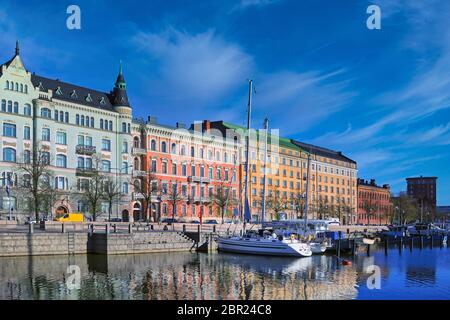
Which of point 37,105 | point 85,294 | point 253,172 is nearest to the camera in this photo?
point 85,294

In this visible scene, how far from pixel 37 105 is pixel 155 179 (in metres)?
22.8

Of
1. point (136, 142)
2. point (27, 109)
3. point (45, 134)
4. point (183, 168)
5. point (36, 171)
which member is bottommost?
point (36, 171)

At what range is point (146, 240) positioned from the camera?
183 ft

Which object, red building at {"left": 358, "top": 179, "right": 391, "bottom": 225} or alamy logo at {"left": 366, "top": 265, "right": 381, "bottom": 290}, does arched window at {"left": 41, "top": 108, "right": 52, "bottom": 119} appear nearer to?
alamy logo at {"left": 366, "top": 265, "right": 381, "bottom": 290}

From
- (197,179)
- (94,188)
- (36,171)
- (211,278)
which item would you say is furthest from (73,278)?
(197,179)

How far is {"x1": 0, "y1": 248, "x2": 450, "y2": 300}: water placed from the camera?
31.2m

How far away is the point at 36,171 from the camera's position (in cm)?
6556

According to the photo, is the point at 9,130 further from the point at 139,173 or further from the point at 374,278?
the point at 374,278

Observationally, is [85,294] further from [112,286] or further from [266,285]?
[266,285]

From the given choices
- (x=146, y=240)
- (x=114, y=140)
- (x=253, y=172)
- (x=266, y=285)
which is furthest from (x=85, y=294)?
(x=253, y=172)

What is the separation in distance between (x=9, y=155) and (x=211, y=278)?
4772 cm

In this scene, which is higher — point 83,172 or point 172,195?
point 83,172

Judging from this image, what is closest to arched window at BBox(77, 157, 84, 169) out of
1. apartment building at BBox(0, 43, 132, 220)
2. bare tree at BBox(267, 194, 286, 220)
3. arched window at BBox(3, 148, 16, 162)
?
apartment building at BBox(0, 43, 132, 220)

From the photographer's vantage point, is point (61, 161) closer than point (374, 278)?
No
